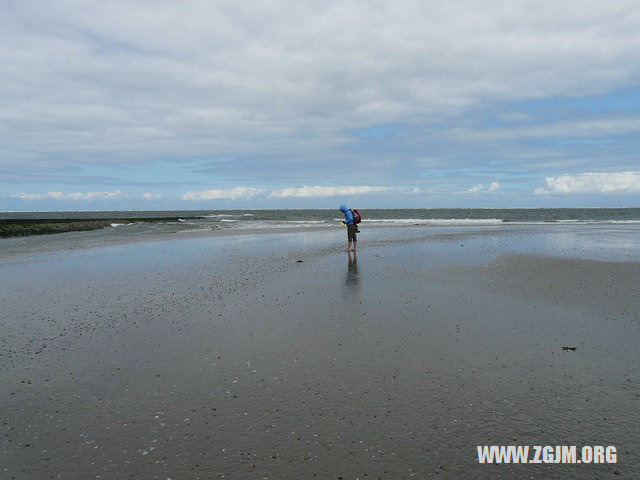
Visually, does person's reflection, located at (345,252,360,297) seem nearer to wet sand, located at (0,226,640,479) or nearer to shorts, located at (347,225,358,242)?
wet sand, located at (0,226,640,479)

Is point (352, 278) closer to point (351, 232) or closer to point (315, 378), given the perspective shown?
point (351, 232)

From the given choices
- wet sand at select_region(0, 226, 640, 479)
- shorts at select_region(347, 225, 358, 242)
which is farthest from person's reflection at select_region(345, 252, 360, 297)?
shorts at select_region(347, 225, 358, 242)

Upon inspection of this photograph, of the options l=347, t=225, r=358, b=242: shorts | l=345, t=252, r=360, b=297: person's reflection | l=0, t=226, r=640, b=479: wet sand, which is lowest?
l=0, t=226, r=640, b=479: wet sand

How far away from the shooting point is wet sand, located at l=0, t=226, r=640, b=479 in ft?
16.5

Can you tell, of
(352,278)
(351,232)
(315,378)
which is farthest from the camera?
(351,232)

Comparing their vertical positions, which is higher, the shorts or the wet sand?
the shorts

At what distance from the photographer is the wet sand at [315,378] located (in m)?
5.04

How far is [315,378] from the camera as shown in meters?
7.16

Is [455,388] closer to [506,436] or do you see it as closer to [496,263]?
[506,436]

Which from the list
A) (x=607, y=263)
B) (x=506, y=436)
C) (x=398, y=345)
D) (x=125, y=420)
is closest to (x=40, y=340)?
(x=125, y=420)

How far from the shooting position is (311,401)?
250 inches

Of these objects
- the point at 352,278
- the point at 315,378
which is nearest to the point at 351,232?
the point at 352,278

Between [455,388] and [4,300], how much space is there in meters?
14.0

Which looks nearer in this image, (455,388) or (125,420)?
(125,420)
